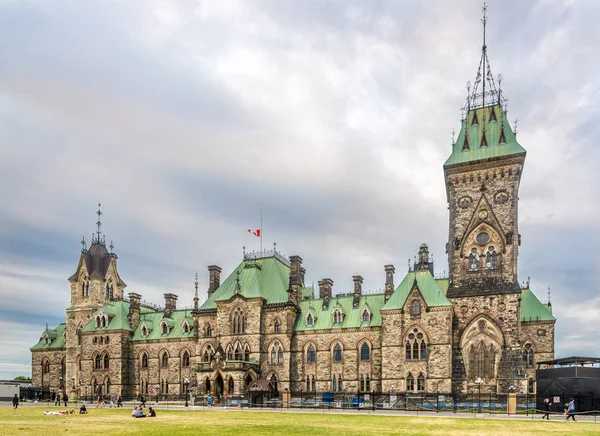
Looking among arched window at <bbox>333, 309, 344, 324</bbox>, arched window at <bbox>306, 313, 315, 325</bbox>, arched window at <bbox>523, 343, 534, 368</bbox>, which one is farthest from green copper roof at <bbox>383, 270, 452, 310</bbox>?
arched window at <bbox>523, 343, 534, 368</bbox>

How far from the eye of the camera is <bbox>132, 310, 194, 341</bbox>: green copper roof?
75.8 m

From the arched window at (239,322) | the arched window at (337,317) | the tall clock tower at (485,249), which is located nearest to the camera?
the tall clock tower at (485,249)

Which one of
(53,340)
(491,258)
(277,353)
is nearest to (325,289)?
(277,353)

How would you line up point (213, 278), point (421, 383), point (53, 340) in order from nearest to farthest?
point (421, 383)
point (213, 278)
point (53, 340)

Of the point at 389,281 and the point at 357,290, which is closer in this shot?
the point at 389,281

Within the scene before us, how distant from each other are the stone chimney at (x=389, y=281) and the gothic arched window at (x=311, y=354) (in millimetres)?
10614

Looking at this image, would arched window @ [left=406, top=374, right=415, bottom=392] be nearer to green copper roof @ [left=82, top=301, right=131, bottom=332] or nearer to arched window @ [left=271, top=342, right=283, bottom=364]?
arched window @ [left=271, top=342, right=283, bottom=364]

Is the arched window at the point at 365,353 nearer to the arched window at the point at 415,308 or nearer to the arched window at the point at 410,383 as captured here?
the arched window at the point at 410,383

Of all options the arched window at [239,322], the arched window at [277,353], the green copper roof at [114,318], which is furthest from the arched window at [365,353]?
the green copper roof at [114,318]

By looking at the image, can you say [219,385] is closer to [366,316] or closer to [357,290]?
[366,316]

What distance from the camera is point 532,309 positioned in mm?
65188

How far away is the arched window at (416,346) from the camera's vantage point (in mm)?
60188

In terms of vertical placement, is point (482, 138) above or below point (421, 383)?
above

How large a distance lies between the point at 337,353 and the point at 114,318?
111 feet
